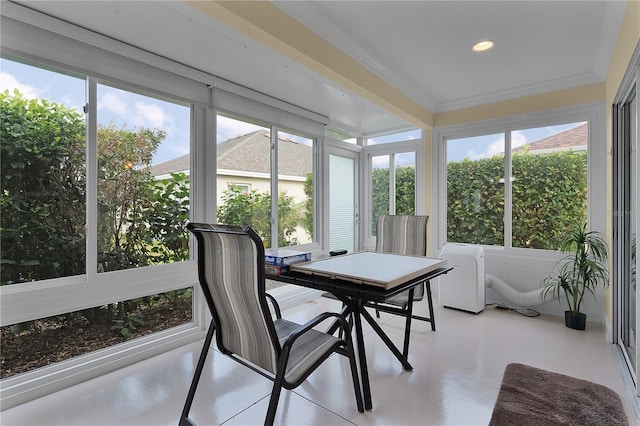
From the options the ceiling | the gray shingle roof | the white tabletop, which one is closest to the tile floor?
the white tabletop

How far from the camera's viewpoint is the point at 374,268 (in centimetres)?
206

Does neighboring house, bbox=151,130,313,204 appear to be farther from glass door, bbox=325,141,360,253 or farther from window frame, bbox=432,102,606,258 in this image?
window frame, bbox=432,102,606,258

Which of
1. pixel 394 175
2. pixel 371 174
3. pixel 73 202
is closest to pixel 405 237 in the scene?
pixel 394 175

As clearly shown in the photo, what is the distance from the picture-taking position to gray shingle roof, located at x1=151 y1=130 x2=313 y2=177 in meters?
Answer: 2.95

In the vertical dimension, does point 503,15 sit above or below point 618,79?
above

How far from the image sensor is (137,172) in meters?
2.67

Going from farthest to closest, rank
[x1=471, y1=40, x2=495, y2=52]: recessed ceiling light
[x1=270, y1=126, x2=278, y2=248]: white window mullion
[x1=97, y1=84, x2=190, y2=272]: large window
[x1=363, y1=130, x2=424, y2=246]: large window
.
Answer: [x1=363, y1=130, x2=424, y2=246]: large window → [x1=270, y1=126, x2=278, y2=248]: white window mullion → [x1=471, y1=40, x2=495, y2=52]: recessed ceiling light → [x1=97, y1=84, x2=190, y2=272]: large window

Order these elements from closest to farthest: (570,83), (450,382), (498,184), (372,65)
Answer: (450,382) → (372,65) → (570,83) → (498,184)

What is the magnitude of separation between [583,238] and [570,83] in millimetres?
1680

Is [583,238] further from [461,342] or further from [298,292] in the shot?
[298,292]

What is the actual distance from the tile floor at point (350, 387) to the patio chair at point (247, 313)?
0.44 meters

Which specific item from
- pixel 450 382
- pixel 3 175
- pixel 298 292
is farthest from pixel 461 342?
pixel 3 175

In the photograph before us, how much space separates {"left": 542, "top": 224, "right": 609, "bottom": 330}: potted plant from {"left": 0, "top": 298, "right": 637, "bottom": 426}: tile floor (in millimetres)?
276

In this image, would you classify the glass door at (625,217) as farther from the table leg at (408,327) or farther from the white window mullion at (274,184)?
the white window mullion at (274,184)
